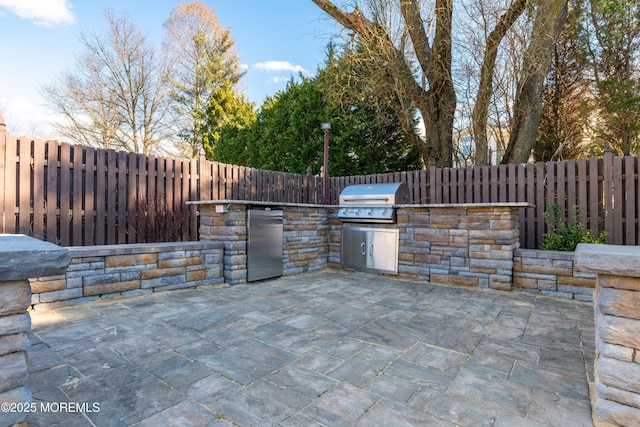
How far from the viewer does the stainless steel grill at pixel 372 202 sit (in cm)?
486

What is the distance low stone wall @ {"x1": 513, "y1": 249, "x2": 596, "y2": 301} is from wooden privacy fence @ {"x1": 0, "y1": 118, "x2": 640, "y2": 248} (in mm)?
905

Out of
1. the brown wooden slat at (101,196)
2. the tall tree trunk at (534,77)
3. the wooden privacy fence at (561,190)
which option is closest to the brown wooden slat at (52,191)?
the brown wooden slat at (101,196)

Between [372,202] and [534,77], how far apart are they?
3802 mm

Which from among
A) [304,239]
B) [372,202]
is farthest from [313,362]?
[372,202]

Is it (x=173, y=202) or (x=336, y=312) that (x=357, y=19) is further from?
(x=336, y=312)

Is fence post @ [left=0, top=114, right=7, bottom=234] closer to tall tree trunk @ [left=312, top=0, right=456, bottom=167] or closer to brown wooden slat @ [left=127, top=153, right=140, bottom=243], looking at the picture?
brown wooden slat @ [left=127, top=153, right=140, bottom=243]

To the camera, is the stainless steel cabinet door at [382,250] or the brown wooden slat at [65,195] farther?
the stainless steel cabinet door at [382,250]

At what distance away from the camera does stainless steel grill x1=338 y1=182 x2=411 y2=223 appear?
4855 millimetres

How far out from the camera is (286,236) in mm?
4855

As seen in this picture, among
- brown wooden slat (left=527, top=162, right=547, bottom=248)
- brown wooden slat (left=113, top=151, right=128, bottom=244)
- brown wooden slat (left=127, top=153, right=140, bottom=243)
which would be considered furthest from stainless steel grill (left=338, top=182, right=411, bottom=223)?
brown wooden slat (left=113, top=151, right=128, bottom=244)

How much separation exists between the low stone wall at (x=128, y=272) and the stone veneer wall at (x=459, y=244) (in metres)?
2.59

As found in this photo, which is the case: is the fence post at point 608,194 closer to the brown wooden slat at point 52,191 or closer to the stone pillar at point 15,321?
the stone pillar at point 15,321

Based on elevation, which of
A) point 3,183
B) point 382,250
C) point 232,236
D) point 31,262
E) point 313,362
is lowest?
point 313,362

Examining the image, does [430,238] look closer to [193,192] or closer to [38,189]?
[193,192]
